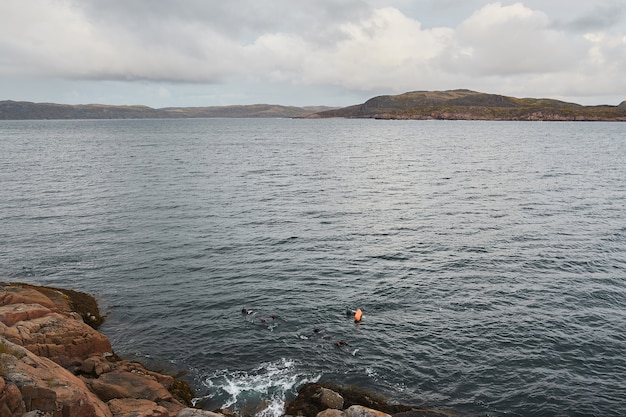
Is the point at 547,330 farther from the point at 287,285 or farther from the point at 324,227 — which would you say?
the point at 324,227

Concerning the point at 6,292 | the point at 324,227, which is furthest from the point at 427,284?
the point at 6,292

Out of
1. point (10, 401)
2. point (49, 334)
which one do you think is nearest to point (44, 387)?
point (10, 401)

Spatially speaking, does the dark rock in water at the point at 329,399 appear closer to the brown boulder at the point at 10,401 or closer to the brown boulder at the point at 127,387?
the brown boulder at the point at 127,387

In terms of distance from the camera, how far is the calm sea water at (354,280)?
28.1m

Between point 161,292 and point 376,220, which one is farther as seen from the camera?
point 376,220

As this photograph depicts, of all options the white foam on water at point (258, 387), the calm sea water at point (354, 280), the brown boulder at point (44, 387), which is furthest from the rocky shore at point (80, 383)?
the calm sea water at point (354, 280)

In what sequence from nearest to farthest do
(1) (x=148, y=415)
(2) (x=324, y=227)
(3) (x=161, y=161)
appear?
(1) (x=148, y=415) → (2) (x=324, y=227) → (3) (x=161, y=161)

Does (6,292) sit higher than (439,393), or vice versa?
(6,292)

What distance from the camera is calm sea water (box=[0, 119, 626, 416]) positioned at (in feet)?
92.2

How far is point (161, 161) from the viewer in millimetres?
121562

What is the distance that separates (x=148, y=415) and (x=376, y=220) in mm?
45097

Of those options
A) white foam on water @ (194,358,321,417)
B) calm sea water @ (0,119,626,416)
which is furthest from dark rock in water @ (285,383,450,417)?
calm sea water @ (0,119,626,416)

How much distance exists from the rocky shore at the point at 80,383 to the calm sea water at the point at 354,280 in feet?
6.63

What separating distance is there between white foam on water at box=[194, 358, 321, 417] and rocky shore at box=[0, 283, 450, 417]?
0.97 metres
